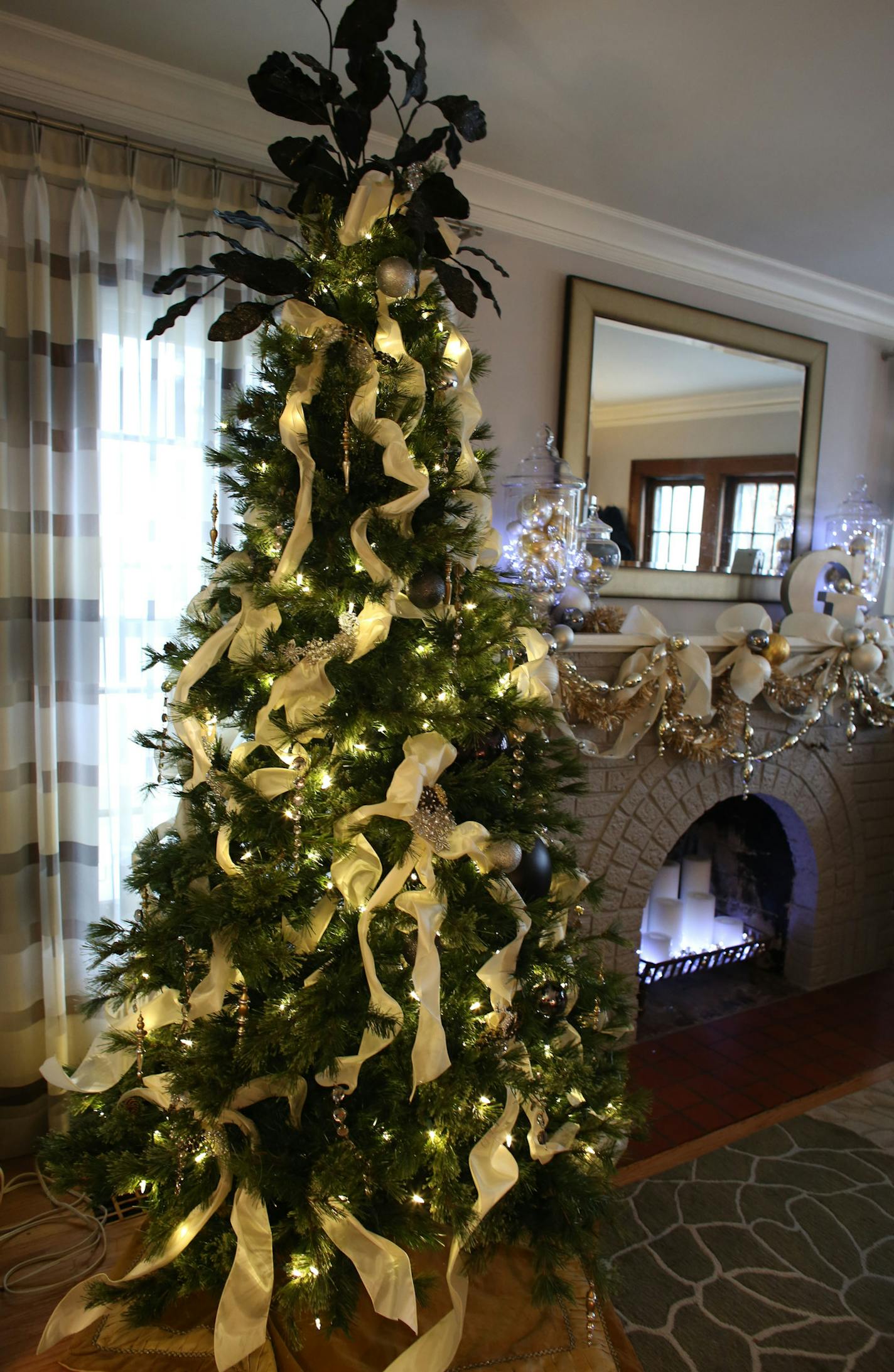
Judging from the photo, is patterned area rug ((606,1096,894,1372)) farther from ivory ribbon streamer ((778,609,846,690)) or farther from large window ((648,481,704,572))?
large window ((648,481,704,572))

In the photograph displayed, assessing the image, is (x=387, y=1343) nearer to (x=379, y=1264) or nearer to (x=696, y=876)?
(x=379, y=1264)

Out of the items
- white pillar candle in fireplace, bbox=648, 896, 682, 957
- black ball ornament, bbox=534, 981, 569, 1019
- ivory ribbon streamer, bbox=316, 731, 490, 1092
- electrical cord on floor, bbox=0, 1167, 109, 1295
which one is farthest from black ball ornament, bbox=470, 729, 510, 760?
white pillar candle in fireplace, bbox=648, 896, 682, 957

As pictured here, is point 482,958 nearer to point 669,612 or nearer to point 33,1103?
point 33,1103

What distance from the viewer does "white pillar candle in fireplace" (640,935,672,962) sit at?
290 cm

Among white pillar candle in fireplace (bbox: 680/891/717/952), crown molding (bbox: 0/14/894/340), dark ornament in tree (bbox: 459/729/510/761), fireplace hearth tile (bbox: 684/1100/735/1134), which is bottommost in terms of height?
fireplace hearth tile (bbox: 684/1100/735/1134)

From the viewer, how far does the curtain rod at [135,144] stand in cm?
174

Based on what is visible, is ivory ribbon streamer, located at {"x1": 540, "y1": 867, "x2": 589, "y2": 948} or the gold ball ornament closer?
ivory ribbon streamer, located at {"x1": 540, "y1": 867, "x2": 589, "y2": 948}

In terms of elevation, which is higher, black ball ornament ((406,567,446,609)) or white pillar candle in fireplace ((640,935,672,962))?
black ball ornament ((406,567,446,609))

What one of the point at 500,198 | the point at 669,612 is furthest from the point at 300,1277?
the point at 500,198

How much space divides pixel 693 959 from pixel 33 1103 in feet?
6.85

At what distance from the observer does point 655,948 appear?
2928mm

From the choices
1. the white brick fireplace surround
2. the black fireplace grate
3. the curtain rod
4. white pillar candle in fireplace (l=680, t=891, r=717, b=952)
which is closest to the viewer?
the curtain rod

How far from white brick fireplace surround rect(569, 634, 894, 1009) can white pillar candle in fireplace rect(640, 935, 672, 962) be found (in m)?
0.46

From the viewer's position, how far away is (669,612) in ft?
9.20
